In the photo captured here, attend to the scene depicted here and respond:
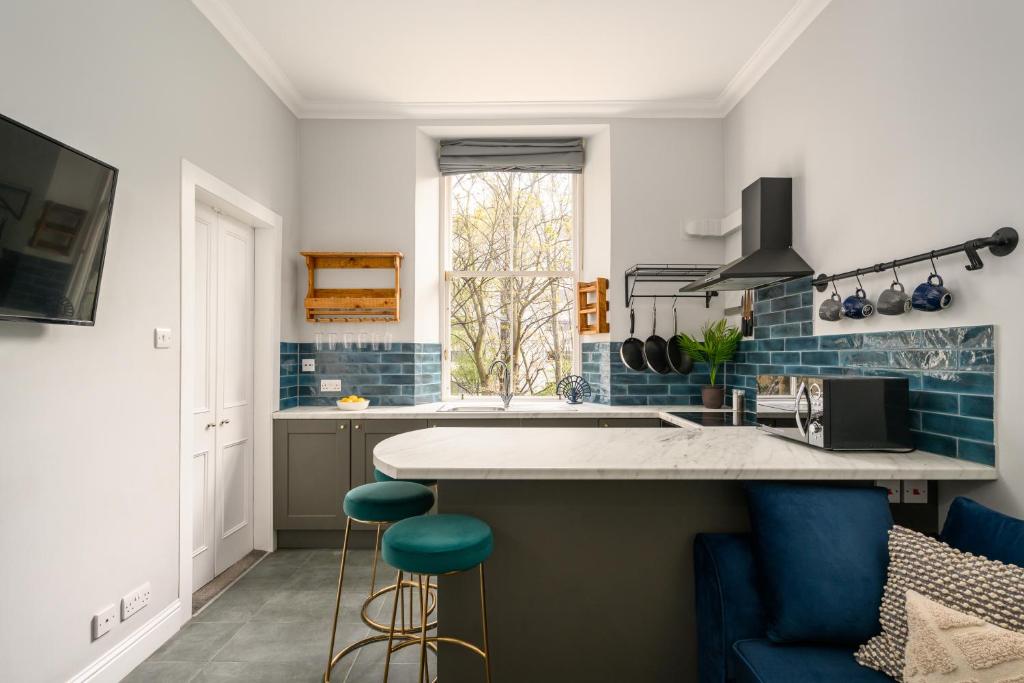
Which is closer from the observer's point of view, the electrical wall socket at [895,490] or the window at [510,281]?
the electrical wall socket at [895,490]

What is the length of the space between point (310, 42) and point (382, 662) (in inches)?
128

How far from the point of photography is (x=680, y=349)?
389 centimetres

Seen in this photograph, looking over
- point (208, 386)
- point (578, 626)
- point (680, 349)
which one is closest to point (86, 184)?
point (208, 386)

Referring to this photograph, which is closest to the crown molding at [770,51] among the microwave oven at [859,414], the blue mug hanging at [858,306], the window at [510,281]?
the window at [510,281]

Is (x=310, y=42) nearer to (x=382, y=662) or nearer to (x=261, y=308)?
(x=261, y=308)

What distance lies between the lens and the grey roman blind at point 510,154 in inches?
165

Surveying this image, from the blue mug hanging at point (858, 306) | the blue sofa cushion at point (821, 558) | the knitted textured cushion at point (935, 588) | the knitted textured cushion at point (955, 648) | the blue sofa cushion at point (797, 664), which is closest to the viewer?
the knitted textured cushion at point (955, 648)

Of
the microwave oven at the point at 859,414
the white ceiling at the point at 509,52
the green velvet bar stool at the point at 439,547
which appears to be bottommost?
the green velvet bar stool at the point at 439,547

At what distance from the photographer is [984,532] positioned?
1485 mm

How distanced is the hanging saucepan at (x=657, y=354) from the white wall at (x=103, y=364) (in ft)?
9.45

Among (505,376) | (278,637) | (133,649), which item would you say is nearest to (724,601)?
(278,637)

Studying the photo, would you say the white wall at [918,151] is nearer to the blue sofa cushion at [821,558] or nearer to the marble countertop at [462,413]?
the blue sofa cushion at [821,558]

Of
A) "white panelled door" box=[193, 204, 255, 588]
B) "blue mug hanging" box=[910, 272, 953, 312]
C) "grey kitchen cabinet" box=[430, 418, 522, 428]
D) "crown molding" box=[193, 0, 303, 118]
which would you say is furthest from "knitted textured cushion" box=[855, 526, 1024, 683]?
"crown molding" box=[193, 0, 303, 118]

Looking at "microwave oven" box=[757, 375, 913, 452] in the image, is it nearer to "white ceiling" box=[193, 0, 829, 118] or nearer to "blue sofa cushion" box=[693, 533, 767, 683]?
"blue sofa cushion" box=[693, 533, 767, 683]
